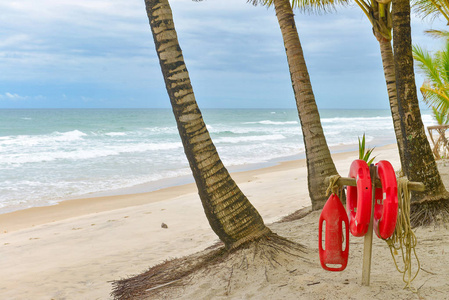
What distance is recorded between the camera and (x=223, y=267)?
4.01 metres

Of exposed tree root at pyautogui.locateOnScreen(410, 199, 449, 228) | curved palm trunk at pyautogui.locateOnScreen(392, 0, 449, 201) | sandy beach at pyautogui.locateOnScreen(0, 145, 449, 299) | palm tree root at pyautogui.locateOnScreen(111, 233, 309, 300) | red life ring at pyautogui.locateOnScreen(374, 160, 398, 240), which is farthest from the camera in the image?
curved palm trunk at pyautogui.locateOnScreen(392, 0, 449, 201)

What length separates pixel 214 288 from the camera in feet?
12.2

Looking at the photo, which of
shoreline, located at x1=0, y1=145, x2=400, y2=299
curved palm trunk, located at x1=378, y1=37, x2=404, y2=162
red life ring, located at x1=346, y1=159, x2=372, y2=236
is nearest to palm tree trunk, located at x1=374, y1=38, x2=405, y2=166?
curved palm trunk, located at x1=378, y1=37, x2=404, y2=162

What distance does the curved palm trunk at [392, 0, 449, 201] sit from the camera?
4.74 metres

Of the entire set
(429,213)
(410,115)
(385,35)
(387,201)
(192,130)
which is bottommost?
(429,213)

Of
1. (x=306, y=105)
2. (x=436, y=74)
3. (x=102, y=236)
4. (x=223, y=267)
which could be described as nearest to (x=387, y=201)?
(x=223, y=267)

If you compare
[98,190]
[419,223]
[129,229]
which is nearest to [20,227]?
[129,229]

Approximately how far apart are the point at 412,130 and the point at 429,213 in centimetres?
93

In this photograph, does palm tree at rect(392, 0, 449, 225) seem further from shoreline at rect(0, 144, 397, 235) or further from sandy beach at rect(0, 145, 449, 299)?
shoreline at rect(0, 144, 397, 235)

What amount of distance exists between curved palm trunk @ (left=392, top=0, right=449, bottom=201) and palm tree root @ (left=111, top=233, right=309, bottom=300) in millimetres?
1650

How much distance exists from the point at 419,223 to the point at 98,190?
9.59 meters

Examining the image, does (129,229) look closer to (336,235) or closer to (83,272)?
(83,272)

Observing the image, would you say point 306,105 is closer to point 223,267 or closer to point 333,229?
point 223,267

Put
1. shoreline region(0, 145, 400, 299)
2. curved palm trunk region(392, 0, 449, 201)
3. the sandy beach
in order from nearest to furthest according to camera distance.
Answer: the sandy beach
curved palm trunk region(392, 0, 449, 201)
shoreline region(0, 145, 400, 299)
